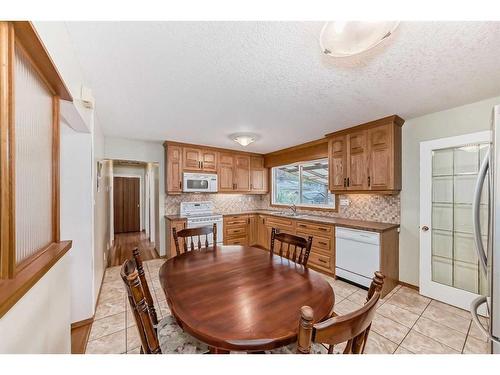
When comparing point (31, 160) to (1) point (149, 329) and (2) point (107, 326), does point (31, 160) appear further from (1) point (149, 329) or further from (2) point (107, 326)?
(2) point (107, 326)

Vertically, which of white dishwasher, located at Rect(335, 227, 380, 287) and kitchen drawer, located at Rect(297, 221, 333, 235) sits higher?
kitchen drawer, located at Rect(297, 221, 333, 235)

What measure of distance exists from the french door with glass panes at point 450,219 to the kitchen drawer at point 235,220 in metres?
3.05

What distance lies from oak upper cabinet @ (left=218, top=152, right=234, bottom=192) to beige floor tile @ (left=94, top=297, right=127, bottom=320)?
263cm

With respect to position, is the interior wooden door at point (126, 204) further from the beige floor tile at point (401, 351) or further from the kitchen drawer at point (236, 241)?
the beige floor tile at point (401, 351)

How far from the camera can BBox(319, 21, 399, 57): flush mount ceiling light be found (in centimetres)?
98

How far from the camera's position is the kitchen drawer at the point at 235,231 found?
4.34 metres

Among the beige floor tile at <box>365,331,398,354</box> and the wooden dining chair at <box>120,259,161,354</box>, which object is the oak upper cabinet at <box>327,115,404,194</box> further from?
the wooden dining chair at <box>120,259,161,354</box>

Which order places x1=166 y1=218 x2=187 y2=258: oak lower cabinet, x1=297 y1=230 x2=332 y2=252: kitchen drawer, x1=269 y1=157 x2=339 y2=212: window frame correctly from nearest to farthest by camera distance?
x1=297 y1=230 x2=332 y2=252: kitchen drawer → x1=166 y1=218 x2=187 y2=258: oak lower cabinet → x1=269 y1=157 x2=339 y2=212: window frame

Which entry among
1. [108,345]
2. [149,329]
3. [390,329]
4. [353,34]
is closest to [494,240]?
[353,34]

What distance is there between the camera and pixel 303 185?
463 cm

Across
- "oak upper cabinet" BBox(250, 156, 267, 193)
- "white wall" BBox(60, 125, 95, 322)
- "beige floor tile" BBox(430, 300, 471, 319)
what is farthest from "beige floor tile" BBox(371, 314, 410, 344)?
"oak upper cabinet" BBox(250, 156, 267, 193)

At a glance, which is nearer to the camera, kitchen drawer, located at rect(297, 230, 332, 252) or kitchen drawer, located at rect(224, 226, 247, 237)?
kitchen drawer, located at rect(297, 230, 332, 252)

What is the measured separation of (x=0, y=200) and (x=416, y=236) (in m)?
3.74
